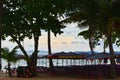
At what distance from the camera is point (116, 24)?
103ft

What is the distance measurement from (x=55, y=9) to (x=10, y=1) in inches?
201

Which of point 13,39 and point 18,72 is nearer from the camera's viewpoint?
point 18,72

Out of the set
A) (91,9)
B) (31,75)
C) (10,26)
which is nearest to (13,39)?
(10,26)

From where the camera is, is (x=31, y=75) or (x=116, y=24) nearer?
(x=116, y=24)

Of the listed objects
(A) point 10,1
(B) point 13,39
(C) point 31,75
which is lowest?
(C) point 31,75

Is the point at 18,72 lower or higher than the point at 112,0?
lower

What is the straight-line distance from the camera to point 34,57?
35906 millimetres

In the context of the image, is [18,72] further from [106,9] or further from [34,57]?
[106,9]

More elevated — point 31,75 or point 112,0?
point 112,0

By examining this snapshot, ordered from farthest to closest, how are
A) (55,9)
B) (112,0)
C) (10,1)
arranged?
(10,1) < (55,9) < (112,0)


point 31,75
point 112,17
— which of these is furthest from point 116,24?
point 31,75

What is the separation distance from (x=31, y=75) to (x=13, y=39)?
472 centimetres

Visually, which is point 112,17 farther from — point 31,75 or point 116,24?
point 31,75

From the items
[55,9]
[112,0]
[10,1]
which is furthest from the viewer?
[10,1]
